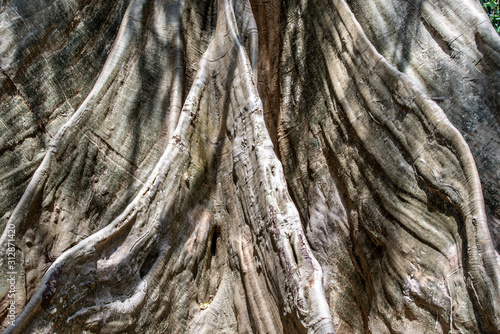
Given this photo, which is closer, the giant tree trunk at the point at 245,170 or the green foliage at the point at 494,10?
the giant tree trunk at the point at 245,170

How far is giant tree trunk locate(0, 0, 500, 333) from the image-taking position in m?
2.25

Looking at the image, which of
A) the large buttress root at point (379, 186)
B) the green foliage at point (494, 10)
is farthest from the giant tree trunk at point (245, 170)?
the green foliage at point (494, 10)

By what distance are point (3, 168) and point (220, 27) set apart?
202 cm

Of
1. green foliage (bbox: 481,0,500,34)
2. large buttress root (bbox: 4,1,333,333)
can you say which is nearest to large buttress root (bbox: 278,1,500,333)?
large buttress root (bbox: 4,1,333,333)

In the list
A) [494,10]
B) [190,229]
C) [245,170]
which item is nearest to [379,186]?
[245,170]

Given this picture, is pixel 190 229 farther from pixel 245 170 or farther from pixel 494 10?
pixel 494 10

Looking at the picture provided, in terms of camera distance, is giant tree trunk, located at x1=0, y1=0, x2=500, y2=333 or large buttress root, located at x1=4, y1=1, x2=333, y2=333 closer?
large buttress root, located at x1=4, y1=1, x2=333, y2=333

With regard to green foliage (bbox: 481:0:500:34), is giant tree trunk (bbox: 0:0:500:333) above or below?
below

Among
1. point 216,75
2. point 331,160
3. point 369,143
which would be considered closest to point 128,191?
point 216,75

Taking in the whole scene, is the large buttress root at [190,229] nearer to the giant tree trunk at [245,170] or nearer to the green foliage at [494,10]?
the giant tree trunk at [245,170]

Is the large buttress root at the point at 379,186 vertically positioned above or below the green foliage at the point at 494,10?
below

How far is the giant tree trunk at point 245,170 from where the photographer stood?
2246 millimetres

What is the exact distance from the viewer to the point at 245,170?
8.96 ft

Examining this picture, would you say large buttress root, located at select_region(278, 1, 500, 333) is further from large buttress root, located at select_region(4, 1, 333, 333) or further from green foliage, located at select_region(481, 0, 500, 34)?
green foliage, located at select_region(481, 0, 500, 34)
